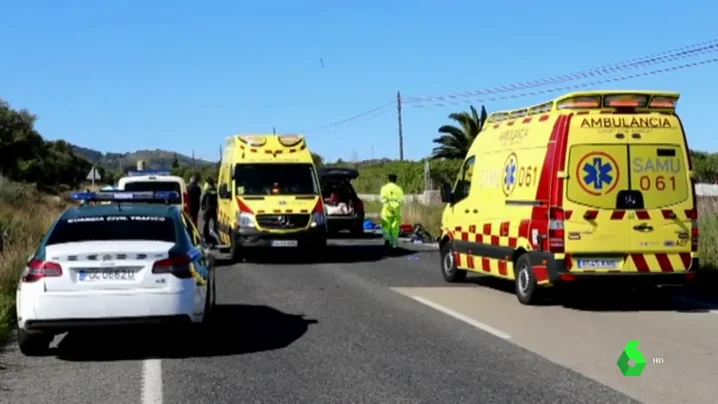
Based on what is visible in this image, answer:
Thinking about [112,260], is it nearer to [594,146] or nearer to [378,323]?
[378,323]

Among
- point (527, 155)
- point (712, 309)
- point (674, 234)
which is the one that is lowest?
point (712, 309)

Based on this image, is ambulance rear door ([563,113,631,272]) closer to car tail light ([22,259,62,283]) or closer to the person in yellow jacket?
car tail light ([22,259,62,283])

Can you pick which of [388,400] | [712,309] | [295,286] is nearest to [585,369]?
[388,400]

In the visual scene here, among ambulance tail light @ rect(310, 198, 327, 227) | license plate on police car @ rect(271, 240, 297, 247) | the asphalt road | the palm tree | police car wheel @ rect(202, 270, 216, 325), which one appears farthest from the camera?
the palm tree

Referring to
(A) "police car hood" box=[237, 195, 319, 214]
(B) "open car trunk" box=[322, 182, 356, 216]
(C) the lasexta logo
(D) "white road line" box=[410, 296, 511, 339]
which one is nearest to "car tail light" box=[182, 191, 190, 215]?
(A) "police car hood" box=[237, 195, 319, 214]

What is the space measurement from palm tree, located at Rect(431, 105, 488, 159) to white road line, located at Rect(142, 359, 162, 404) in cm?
5035

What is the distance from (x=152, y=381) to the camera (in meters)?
8.49

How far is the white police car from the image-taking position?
9281mm

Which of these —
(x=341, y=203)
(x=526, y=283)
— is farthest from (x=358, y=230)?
(x=526, y=283)

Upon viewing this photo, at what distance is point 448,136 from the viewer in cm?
6059

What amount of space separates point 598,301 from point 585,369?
508 cm

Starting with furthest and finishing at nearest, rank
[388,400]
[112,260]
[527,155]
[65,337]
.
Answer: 1. [527,155]
2. [65,337]
3. [112,260]
4. [388,400]

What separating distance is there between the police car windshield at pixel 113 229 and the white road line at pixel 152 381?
52.5 inches

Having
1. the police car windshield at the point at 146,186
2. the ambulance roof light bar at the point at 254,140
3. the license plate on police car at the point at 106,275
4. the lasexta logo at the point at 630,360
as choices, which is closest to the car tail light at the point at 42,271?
the license plate on police car at the point at 106,275
